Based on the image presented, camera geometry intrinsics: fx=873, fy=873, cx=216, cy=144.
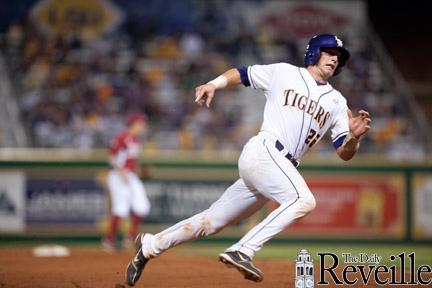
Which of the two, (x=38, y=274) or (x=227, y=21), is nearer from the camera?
(x=38, y=274)

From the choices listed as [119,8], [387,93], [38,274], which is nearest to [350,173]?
[387,93]

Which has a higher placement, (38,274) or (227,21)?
(227,21)

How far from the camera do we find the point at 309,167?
16406mm

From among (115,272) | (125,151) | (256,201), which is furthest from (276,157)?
(125,151)

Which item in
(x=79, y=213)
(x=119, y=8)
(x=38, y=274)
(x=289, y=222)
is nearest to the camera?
(x=289, y=222)

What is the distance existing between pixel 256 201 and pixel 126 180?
691cm

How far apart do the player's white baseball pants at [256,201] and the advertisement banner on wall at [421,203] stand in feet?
33.1

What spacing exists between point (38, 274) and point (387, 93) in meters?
12.8

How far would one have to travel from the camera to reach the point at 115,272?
9234 millimetres

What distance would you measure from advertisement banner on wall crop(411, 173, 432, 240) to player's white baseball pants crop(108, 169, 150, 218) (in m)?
5.66

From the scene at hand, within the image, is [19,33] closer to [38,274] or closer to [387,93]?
[387,93]

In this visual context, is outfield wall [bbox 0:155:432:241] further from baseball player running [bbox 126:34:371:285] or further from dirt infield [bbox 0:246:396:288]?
baseball player running [bbox 126:34:371:285]

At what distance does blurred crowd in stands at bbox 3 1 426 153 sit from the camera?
17.8 metres

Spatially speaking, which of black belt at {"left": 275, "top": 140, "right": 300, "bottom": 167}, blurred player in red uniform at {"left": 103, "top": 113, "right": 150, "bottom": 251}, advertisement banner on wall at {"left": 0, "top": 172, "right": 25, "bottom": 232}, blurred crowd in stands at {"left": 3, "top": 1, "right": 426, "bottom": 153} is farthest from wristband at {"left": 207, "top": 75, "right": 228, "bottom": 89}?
blurred crowd in stands at {"left": 3, "top": 1, "right": 426, "bottom": 153}
